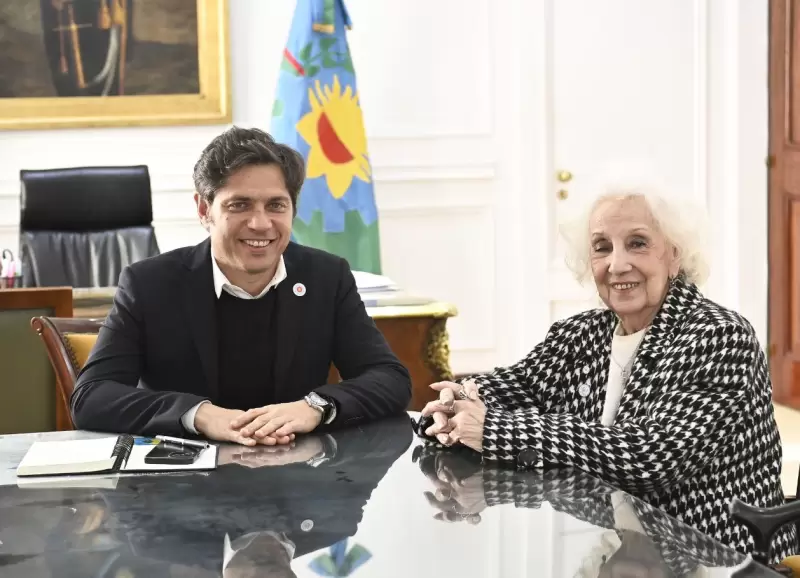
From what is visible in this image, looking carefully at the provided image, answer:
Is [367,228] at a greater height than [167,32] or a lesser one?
lesser

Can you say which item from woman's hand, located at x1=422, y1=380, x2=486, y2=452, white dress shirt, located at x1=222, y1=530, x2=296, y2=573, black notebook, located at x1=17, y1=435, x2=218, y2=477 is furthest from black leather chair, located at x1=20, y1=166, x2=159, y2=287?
white dress shirt, located at x1=222, y1=530, x2=296, y2=573

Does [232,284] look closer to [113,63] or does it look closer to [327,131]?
[327,131]

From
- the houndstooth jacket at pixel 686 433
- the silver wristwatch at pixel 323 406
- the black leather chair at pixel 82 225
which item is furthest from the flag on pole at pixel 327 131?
the houndstooth jacket at pixel 686 433

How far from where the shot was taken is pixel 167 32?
216 inches

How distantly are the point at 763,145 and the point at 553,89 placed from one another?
1.15 metres

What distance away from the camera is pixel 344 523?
145 centimetres

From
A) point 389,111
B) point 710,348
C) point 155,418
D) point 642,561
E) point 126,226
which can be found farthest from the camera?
point 389,111

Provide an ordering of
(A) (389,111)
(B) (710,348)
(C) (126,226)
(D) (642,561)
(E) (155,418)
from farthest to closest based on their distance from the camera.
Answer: (A) (389,111), (C) (126,226), (E) (155,418), (B) (710,348), (D) (642,561)

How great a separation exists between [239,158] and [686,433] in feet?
3.43

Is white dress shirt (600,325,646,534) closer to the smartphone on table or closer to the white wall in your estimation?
the smartphone on table

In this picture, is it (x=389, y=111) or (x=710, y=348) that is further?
(x=389, y=111)

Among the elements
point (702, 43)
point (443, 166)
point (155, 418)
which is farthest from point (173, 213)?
point (155, 418)

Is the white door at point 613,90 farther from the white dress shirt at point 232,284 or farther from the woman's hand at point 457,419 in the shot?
the woman's hand at point 457,419

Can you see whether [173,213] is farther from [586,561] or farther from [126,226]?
[586,561]
